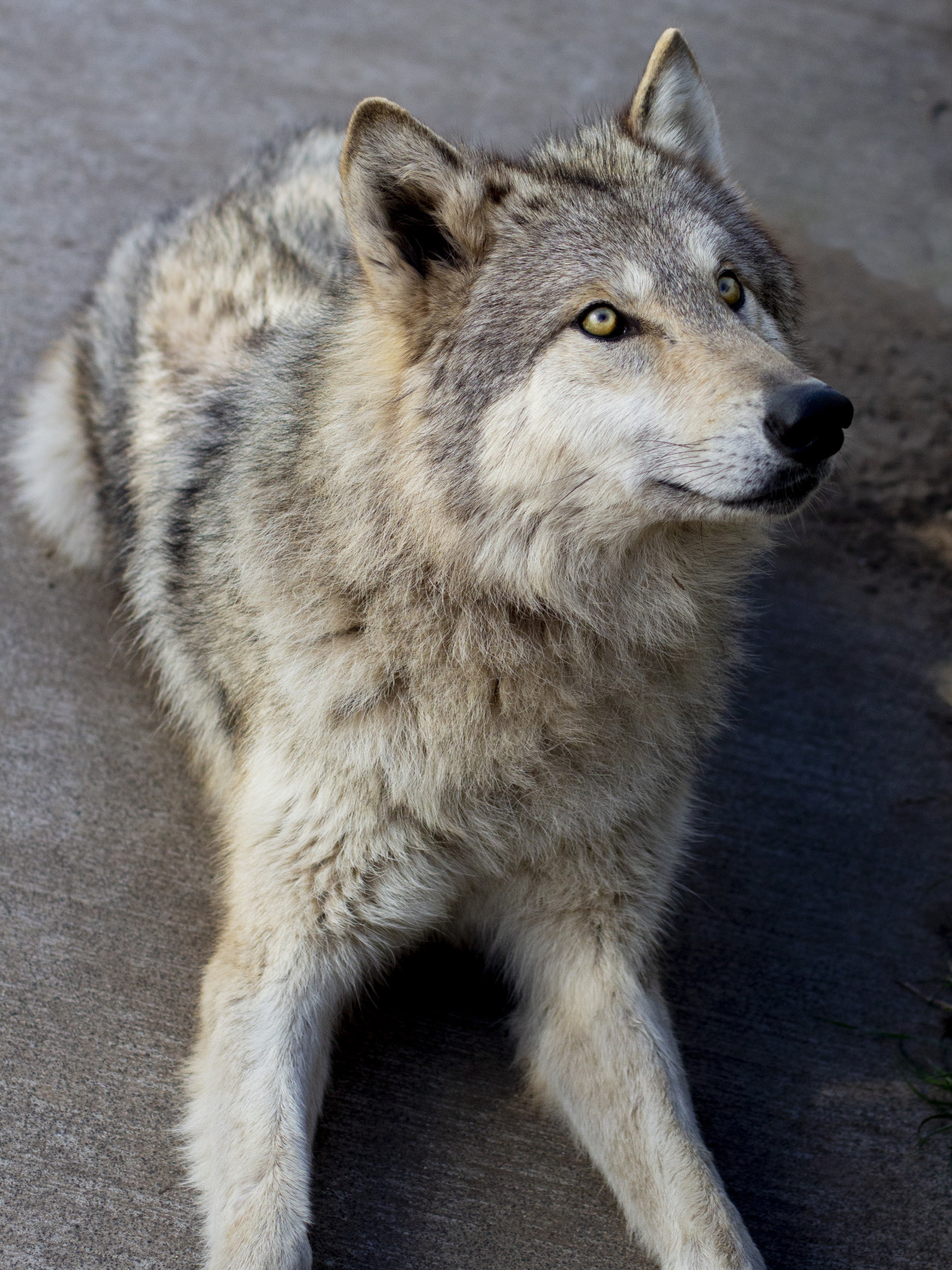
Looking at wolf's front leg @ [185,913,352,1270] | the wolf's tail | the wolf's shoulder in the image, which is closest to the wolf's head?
the wolf's shoulder

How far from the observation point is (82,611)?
3955mm

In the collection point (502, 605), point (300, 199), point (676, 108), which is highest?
point (676, 108)

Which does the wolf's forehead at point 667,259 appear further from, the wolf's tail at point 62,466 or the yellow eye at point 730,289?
the wolf's tail at point 62,466

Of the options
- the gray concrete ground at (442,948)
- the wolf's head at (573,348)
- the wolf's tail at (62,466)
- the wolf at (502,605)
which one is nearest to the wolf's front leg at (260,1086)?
the wolf at (502,605)

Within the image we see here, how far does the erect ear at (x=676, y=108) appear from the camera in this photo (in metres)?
2.93

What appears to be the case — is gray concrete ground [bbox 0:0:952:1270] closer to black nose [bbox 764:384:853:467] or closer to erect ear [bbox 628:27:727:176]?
erect ear [bbox 628:27:727:176]

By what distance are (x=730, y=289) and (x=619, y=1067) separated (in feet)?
6.22

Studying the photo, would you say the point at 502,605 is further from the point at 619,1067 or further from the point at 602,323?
the point at 619,1067

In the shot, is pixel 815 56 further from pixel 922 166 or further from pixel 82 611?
A: pixel 82 611

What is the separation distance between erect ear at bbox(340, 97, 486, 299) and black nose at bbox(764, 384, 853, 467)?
787 mm

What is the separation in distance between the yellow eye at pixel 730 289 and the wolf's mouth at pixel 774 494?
0.52m

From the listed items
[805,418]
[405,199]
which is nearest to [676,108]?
[405,199]

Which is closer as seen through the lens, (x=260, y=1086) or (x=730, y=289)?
(x=260, y=1086)

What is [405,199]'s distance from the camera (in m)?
2.50
